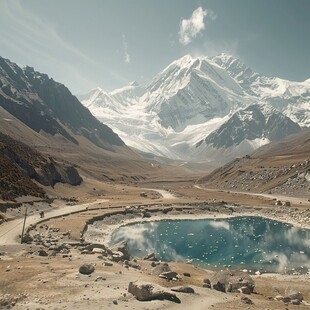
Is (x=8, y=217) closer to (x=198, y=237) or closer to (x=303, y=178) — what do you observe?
(x=198, y=237)

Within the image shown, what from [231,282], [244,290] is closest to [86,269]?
[231,282]

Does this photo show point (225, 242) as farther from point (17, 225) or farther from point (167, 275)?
point (167, 275)

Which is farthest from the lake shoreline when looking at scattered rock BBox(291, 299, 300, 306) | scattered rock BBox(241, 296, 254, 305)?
scattered rock BBox(291, 299, 300, 306)

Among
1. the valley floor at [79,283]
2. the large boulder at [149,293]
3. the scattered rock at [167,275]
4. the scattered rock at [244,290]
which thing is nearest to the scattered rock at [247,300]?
the valley floor at [79,283]

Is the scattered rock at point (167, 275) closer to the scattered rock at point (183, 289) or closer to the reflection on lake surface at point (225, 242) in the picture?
the scattered rock at point (183, 289)

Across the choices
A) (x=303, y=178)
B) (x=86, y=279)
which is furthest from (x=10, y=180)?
(x=303, y=178)

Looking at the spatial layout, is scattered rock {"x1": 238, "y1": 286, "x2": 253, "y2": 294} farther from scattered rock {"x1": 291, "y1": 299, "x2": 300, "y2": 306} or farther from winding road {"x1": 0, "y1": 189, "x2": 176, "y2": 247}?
winding road {"x1": 0, "y1": 189, "x2": 176, "y2": 247}
